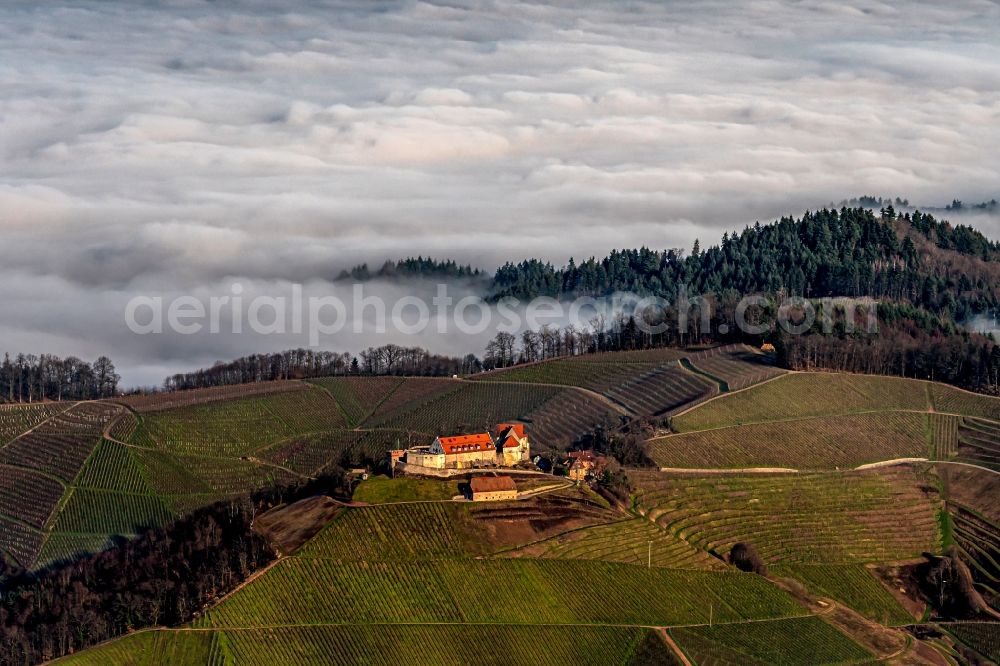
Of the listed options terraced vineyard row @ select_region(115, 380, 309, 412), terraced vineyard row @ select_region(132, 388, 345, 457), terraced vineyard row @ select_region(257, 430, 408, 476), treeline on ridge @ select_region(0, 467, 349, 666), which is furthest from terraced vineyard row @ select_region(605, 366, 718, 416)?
treeline on ridge @ select_region(0, 467, 349, 666)

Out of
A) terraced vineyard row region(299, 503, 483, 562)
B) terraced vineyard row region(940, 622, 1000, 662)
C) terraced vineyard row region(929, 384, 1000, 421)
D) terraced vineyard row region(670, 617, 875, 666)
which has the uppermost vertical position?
terraced vineyard row region(929, 384, 1000, 421)

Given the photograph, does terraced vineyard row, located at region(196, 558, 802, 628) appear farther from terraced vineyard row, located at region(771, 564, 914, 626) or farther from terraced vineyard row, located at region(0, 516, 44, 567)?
terraced vineyard row, located at region(0, 516, 44, 567)

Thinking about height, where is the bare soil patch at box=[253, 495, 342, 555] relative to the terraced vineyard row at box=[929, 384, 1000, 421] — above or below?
below

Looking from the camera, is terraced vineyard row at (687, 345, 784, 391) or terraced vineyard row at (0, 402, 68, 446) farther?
terraced vineyard row at (687, 345, 784, 391)

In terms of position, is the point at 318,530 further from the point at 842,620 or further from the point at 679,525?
the point at 842,620

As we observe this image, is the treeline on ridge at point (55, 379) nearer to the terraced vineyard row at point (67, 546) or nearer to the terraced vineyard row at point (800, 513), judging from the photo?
the terraced vineyard row at point (67, 546)

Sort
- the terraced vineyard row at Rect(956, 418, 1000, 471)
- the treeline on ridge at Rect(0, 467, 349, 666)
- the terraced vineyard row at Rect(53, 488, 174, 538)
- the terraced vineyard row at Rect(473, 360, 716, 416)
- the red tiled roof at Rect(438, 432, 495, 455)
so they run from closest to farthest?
1. the treeline on ridge at Rect(0, 467, 349, 666)
2. the red tiled roof at Rect(438, 432, 495, 455)
3. the terraced vineyard row at Rect(53, 488, 174, 538)
4. the terraced vineyard row at Rect(956, 418, 1000, 471)
5. the terraced vineyard row at Rect(473, 360, 716, 416)

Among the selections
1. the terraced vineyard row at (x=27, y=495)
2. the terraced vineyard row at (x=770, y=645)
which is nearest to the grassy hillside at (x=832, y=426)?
the terraced vineyard row at (x=770, y=645)

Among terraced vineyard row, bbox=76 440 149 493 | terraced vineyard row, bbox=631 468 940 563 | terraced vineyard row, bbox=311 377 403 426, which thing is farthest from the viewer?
terraced vineyard row, bbox=311 377 403 426

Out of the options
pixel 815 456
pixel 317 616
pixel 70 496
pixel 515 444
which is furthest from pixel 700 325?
pixel 317 616
